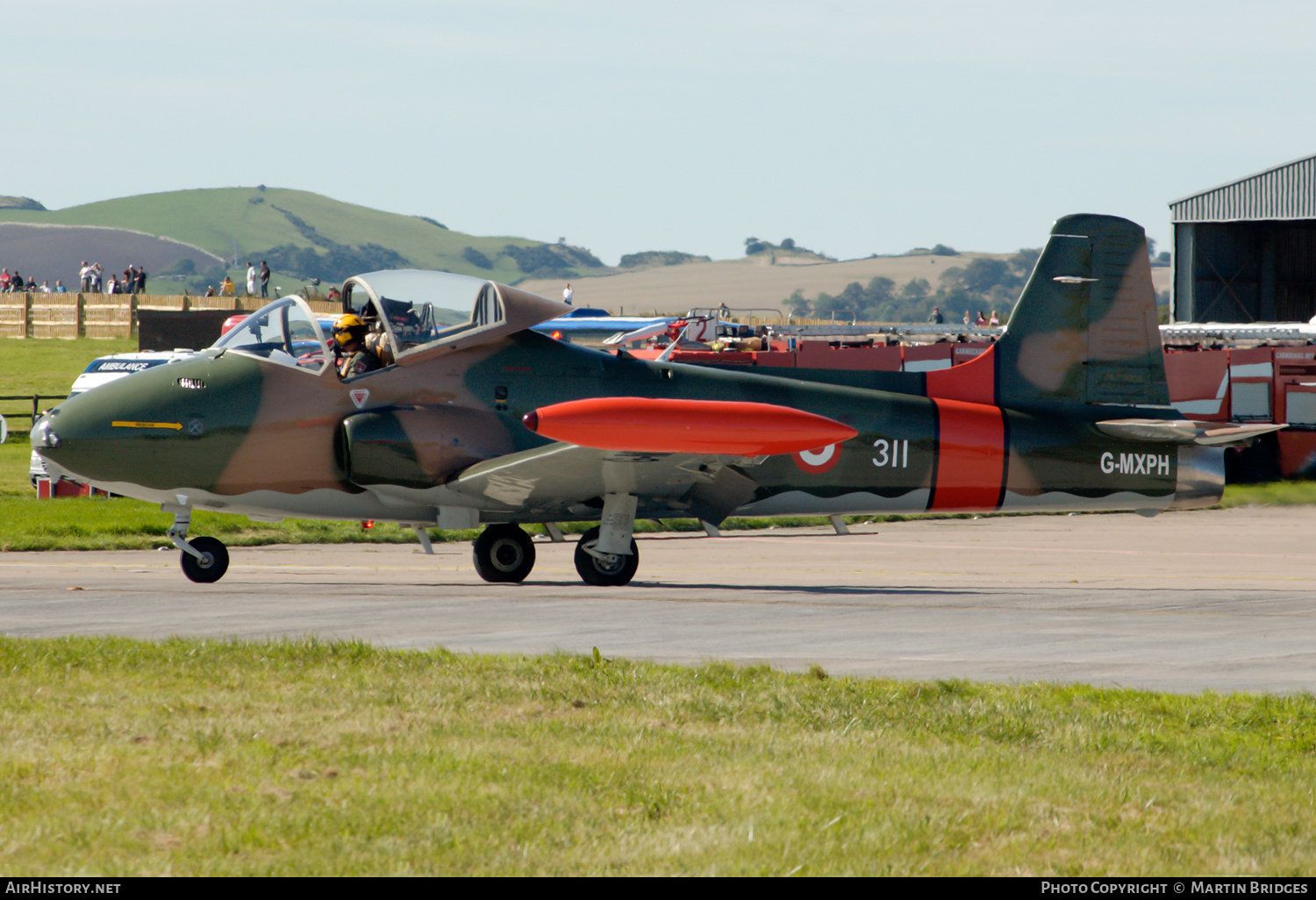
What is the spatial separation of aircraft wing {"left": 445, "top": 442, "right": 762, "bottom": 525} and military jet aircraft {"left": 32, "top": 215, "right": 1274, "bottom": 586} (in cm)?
3

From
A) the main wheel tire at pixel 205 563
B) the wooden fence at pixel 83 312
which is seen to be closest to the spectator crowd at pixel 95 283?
the wooden fence at pixel 83 312

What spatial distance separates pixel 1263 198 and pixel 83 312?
175 feet

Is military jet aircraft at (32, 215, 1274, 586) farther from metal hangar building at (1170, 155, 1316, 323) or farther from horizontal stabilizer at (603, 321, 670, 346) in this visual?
metal hangar building at (1170, 155, 1316, 323)

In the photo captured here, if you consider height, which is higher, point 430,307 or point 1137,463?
point 430,307

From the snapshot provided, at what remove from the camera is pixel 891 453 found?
558 inches

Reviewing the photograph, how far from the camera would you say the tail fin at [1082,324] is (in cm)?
1497

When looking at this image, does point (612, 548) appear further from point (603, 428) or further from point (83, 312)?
point (83, 312)

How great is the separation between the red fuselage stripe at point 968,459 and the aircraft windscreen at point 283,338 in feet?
21.3

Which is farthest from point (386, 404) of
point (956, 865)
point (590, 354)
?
point (956, 865)

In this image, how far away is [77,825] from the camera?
4.73 metres

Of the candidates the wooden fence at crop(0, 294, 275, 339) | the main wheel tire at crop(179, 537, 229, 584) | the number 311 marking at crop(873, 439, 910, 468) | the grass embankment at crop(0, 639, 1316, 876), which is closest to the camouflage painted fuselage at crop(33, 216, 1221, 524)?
the number 311 marking at crop(873, 439, 910, 468)

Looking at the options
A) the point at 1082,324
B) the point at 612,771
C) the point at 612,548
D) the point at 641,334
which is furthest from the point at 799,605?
the point at 641,334

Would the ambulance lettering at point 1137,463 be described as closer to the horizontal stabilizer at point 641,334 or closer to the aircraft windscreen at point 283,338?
the aircraft windscreen at point 283,338
